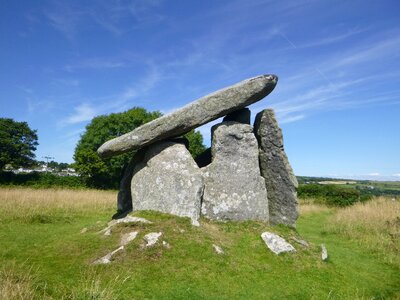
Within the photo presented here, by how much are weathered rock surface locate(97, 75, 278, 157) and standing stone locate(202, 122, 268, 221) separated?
29.2 inches

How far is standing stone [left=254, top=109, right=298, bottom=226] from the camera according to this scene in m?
11.8

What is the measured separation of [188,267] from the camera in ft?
27.5

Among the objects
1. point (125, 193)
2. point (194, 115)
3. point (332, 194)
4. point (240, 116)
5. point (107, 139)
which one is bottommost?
point (332, 194)

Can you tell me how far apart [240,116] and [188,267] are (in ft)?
19.4

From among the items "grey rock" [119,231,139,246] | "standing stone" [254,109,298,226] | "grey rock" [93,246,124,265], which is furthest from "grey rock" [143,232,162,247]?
"standing stone" [254,109,298,226]

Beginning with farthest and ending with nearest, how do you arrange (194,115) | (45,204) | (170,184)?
1. (45,204)
2. (194,115)
3. (170,184)

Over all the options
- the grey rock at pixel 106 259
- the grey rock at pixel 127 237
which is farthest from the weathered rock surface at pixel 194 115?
the grey rock at pixel 106 259

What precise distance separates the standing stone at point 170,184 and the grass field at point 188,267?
0.56 metres

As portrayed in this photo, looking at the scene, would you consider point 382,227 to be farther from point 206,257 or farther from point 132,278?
point 132,278

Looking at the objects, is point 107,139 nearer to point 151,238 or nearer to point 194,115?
point 194,115

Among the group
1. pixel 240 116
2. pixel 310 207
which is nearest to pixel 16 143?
pixel 310 207

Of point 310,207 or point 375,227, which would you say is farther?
point 310,207

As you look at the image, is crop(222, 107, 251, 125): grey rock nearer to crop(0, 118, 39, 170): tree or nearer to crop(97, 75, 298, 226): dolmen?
crop(97, 75, 298, 226): dolmen

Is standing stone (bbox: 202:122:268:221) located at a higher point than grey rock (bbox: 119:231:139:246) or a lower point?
higher
